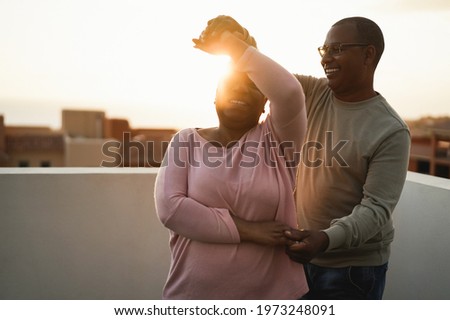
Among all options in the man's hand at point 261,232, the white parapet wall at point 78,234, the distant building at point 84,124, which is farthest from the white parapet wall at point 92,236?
the distant building at point 84,124

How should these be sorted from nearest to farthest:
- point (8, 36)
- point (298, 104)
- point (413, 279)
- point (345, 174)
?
point (298, 104) → point (345, 174) → point (413, 279) → point (8, 36)

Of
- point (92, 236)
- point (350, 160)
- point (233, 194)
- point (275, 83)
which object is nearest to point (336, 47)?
point (350, 160)

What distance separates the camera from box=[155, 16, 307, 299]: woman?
1580 millimetres

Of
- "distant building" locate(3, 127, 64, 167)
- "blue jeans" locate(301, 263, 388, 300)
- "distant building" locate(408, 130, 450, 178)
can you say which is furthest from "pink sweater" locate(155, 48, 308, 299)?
"distant building" locate(408, 130, 450, 178)

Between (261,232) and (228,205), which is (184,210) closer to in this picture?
(228,205)

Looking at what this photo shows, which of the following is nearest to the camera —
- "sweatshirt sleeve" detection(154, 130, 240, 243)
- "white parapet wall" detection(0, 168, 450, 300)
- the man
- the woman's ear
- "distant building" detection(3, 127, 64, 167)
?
"sweatshirt sleeve" detection(154, 130, 240, 243)

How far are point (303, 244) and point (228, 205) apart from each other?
259mm

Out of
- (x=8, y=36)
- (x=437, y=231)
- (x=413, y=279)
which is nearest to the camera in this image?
(x=437, y=231)

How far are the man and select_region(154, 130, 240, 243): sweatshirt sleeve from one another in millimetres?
418

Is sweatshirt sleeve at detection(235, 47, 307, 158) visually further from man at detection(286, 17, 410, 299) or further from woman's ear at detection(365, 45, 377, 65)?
woman's ear at detection(365, 45, 377, 65)

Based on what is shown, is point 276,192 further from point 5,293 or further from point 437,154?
point 437,154
